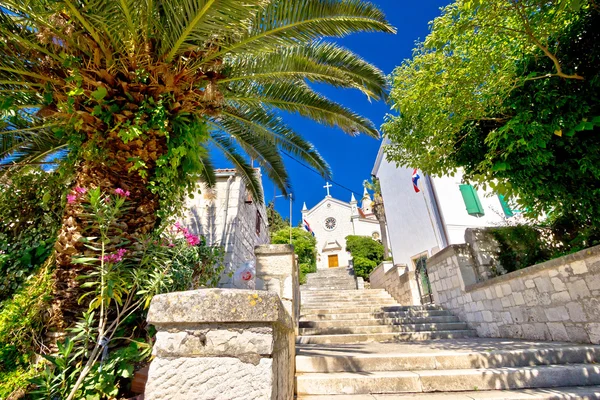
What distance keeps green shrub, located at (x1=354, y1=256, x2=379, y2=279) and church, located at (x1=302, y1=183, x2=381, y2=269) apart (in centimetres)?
558

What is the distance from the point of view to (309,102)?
466 cm

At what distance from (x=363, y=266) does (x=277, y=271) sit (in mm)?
14739

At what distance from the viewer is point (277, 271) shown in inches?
153

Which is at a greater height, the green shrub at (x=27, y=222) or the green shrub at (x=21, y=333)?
the green shrub at (x=27, y=222)

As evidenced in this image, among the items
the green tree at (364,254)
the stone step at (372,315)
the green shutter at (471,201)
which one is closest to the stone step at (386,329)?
the stone step at (372,315)

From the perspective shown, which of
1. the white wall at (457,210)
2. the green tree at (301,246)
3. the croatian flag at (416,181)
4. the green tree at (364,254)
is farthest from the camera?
the green tree at (301,246)

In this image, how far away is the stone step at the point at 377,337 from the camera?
13.8 ft

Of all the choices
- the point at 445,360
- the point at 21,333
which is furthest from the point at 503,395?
the point at 21,333

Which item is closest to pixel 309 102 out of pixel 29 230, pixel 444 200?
pixel 29 230

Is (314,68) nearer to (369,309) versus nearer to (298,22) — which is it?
(298,22)

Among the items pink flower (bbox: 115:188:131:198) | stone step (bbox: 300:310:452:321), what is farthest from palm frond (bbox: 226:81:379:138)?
stone step (bbox: 300:310:452:321)

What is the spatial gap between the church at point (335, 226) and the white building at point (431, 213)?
11393mm

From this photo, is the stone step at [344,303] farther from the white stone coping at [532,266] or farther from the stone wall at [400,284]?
the white stone coping at [532,266]

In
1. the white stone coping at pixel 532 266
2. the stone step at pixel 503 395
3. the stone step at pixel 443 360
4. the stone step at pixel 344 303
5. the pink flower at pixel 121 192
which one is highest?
the pink flower at pixel 121 192
